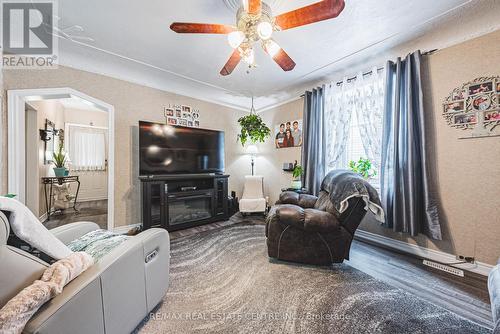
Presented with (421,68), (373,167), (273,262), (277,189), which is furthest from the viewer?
(277,189)

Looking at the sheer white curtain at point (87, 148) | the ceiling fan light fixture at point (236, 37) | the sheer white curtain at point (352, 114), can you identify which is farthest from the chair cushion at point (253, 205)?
the sheer white curtain at point (87, 148)

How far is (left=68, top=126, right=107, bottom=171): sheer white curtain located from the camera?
16.8 ft

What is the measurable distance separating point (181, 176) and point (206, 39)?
2.00 metres

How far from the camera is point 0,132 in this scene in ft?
7.10

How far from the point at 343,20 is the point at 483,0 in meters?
1.10

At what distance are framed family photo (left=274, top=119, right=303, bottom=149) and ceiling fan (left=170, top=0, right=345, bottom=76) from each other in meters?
2.11

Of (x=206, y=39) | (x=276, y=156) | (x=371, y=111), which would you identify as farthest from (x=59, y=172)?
(x=371, y=111)

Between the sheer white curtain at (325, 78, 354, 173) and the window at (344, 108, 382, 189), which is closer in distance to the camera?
the window at (344, 108, 382, 189)

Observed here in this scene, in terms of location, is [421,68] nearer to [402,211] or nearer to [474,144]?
[474,144]

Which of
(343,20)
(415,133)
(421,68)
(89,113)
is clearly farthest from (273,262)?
(89,113)

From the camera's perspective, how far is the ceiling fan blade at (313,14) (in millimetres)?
1167

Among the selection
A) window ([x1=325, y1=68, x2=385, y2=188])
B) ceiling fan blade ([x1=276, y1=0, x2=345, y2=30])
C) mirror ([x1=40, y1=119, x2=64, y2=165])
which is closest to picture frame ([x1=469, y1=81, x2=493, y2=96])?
window ([x1=325, y1=68, x2=385, y2=188])

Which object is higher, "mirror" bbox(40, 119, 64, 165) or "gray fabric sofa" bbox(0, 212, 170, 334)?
"mirror" bbox(40, 119, 64, 165)

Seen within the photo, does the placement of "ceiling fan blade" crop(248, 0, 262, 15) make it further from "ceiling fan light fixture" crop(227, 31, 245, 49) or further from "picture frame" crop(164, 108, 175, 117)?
"picture frame" crop(164, 108, 175, 117)
